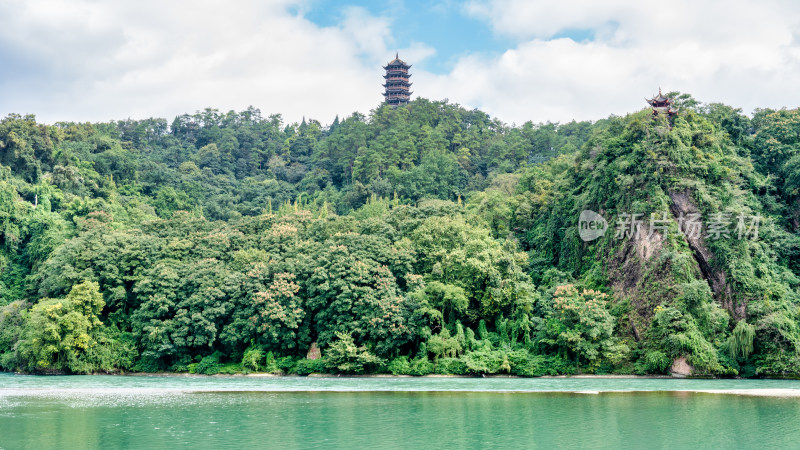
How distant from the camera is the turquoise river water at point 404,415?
1608 centimetres

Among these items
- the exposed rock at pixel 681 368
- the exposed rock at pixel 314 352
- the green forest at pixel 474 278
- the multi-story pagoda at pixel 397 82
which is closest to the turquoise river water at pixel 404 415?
the exposed rock at pixel 681 368

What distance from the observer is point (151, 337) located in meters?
31.5

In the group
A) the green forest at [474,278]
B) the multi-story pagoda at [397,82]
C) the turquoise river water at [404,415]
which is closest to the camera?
the turquoise river water at [404,415]

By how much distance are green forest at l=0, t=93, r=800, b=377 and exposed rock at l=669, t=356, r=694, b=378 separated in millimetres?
233

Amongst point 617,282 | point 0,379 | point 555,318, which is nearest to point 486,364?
point 555,318

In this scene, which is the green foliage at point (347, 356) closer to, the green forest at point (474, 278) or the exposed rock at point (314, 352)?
the green forest at point (474, 278)

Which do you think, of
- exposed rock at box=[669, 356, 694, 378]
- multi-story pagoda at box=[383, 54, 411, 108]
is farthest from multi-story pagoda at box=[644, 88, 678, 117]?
multi-story pagoda at box=[383, 54, 411, 108]

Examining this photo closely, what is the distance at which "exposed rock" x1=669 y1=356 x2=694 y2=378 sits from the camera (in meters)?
28.0

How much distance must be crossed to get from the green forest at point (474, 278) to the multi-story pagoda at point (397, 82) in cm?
3558

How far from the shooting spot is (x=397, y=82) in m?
75.2

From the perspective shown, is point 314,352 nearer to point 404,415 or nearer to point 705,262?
point 404,415

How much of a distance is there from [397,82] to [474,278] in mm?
47086

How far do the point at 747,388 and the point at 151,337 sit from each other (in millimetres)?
23828

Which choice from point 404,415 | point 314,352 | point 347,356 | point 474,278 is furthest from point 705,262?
point 404,415
